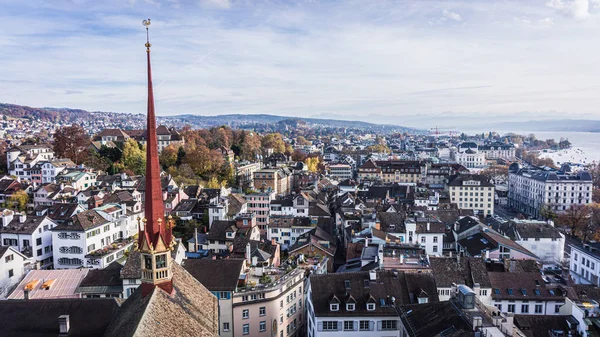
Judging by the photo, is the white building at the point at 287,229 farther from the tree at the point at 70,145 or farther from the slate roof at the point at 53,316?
the tree at the point at 70,145

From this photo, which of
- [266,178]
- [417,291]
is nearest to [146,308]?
[417,291]

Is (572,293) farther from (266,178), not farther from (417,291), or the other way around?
(266,178)

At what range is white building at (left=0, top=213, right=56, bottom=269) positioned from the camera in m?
49.7

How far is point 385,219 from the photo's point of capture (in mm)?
60469

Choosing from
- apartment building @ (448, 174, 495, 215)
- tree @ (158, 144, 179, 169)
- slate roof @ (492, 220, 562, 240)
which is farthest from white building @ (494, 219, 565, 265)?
tree @ (158, 144, 179, 169)

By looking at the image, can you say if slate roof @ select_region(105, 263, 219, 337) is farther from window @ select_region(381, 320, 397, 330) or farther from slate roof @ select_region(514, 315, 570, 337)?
slate roof @ select_region(514, 315, 570, 337)

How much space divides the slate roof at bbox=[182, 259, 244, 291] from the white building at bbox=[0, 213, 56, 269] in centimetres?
2404

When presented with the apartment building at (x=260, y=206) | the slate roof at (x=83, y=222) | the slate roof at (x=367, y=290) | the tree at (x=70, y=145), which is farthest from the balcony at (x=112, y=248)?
the tree at (x=70, y=145)

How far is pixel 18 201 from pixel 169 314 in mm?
64137

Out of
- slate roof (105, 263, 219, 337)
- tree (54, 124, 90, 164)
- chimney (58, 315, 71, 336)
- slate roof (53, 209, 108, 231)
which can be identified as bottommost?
slate roof (53, 209, 108, 231)

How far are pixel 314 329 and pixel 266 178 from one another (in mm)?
64085

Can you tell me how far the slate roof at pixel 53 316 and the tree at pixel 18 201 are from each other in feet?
180

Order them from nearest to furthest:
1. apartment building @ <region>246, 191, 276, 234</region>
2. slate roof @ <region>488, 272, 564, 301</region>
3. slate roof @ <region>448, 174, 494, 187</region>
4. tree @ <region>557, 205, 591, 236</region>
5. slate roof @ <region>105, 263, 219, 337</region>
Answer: slate roof @ <region>105, 263, 219, 337</region>
slate roof @ <region>488, 272, 564, 301</region>
apartment building @ <region>246, 191, 276, 234</region>
tree @ <region>557, 205, 591, 236</region>
slate roof @ <region>448, 174, 494, 187</region>

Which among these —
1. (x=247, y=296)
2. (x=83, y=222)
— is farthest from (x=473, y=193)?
(x=83, y=222)
